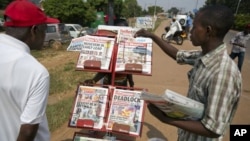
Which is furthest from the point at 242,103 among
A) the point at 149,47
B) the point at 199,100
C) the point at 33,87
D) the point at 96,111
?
the point at 33,87

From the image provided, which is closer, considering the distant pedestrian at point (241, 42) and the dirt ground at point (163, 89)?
the dirt ground at point (163, 89)

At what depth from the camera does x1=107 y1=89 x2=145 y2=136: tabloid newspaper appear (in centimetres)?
287

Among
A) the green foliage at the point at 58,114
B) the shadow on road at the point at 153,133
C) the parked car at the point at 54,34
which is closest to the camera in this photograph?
the shadow on road at the point at 153,133

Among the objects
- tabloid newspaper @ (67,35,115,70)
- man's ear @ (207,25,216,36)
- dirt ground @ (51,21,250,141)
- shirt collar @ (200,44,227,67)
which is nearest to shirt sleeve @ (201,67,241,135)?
shirt collar @ (200,44,227,67)

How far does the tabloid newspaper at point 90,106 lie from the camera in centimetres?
292

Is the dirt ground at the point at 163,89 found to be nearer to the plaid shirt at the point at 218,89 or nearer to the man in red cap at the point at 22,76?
the man in red cap at the point at 22,76

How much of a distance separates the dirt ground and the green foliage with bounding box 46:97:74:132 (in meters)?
0.11

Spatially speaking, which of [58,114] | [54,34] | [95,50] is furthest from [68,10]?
[95,50]

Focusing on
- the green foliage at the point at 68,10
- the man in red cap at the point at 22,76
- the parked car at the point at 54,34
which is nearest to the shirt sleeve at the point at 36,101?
the man in red cap at the point at 22,76

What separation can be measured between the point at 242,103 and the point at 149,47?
404 centimetres

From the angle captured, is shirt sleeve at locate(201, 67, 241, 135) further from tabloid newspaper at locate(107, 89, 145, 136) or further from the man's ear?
tabloid newspaper at locate(107, 89, 145, 136)

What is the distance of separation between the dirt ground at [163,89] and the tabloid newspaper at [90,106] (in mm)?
1124

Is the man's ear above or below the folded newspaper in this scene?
above

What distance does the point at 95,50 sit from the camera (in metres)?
3.14
